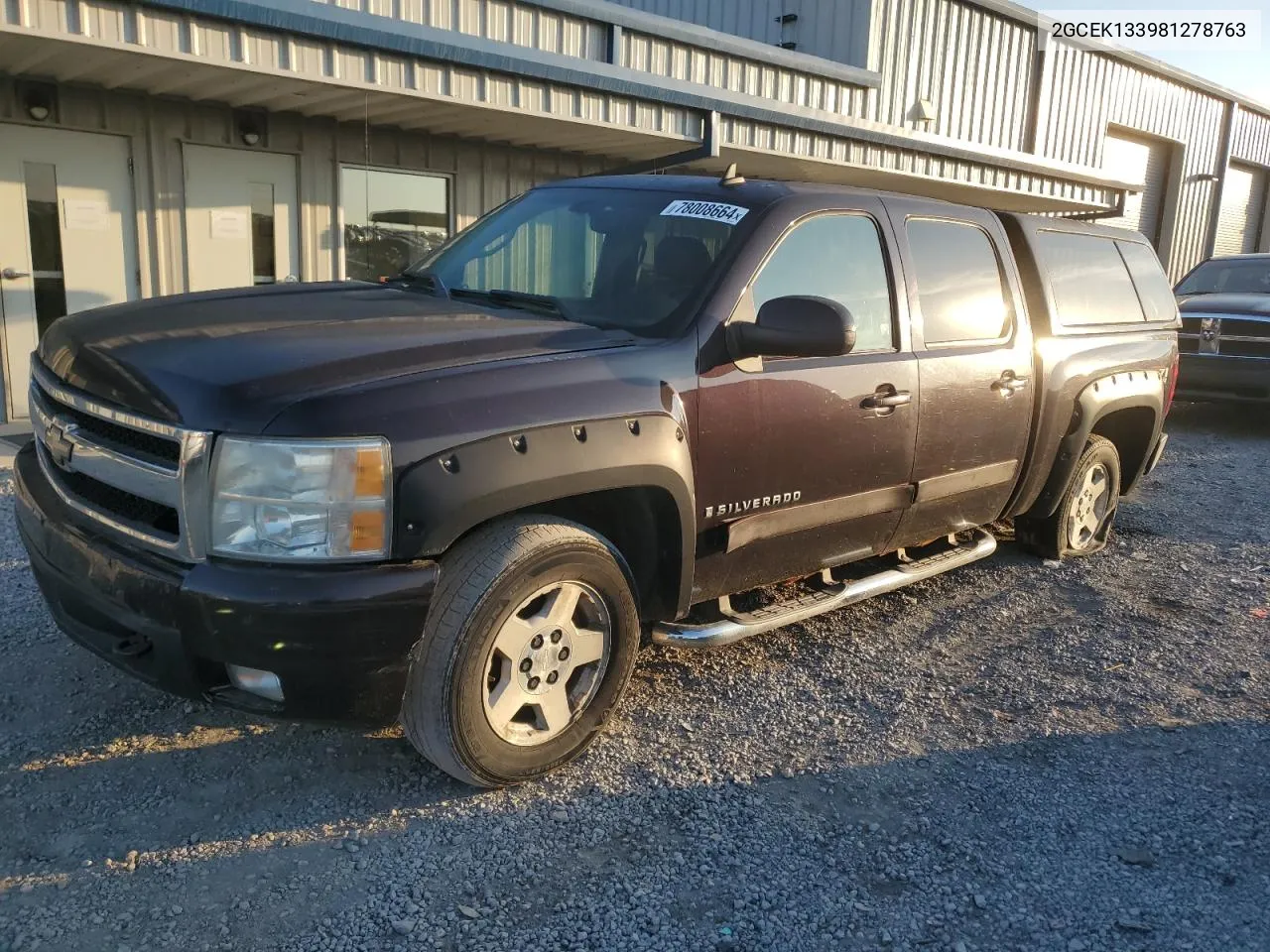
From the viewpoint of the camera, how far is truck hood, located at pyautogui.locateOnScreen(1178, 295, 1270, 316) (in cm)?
1061

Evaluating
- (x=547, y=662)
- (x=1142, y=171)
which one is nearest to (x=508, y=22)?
(x=547, y=662)

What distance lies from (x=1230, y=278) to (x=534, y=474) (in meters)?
12.1

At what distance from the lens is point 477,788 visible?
119 inches

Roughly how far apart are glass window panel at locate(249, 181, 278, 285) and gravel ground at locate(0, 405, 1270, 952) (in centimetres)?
552

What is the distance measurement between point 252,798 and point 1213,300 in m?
11.7

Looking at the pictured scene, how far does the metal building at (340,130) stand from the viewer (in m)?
6.95

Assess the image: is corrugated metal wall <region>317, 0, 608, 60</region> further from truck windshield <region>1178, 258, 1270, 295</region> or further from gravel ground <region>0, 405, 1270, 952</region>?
truck windshield <region>1178, 258, 1270, 295</region>

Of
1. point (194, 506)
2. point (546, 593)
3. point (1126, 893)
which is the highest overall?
point (194, 506)

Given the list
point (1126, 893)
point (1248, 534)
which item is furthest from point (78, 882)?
point (1248, 534)

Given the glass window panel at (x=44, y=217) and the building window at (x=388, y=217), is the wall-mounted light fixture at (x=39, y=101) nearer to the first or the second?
the glass window panel at (x=44, y=217)

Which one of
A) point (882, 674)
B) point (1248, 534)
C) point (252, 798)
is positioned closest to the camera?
point (252, 798)

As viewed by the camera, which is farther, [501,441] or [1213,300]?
[1213,300]

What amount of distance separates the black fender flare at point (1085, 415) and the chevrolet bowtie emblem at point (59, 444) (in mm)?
4398

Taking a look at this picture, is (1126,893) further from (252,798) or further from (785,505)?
(252,798)
